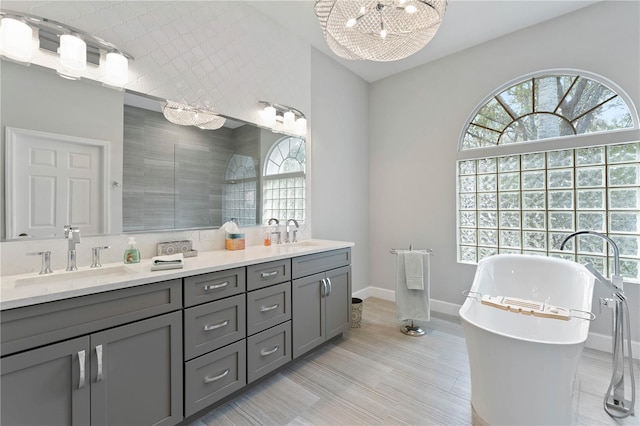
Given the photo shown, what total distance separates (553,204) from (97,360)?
12.0 feet

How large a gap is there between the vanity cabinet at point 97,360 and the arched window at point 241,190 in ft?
3.23

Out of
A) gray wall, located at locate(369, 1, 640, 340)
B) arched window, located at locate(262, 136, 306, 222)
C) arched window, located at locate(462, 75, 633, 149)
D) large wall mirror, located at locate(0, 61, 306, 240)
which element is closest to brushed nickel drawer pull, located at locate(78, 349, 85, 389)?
large wall mirror, located at locate(0, 61, 306, 240)

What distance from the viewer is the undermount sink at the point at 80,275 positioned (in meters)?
1.38

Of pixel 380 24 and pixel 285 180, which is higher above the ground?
pixel 380 24

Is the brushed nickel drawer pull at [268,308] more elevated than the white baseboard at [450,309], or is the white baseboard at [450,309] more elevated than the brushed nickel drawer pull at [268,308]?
the brushed nickel drawer pull at [268,308]

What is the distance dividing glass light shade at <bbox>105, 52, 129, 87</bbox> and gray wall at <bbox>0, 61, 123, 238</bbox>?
0.07 m

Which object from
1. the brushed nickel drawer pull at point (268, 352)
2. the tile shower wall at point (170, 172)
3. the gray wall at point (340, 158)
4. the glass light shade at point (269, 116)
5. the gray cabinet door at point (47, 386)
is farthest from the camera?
the gray wall at point (340, 158)

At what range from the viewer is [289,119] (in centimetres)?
282

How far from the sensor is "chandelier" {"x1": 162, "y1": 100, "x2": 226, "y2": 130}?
200cm

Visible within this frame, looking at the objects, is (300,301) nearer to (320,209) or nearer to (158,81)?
(320,209)

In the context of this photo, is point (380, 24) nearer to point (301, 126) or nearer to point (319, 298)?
point (301, 126)

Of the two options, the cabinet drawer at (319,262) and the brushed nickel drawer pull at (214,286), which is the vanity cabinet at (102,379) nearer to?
the brushed nickel drawer pull at (214,286)

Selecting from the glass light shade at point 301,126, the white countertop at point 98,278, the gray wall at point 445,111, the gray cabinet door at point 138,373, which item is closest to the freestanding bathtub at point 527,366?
the gray wall at point 445,111

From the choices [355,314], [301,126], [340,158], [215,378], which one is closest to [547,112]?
[340,158]
